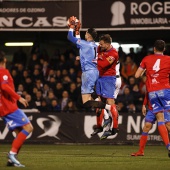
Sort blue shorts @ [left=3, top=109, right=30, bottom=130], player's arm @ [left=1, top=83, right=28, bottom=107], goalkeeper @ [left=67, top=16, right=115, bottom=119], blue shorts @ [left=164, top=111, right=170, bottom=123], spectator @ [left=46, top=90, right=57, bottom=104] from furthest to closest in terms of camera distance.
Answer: spectator @ [left=46, top=90, right=57, bottom=104], goalkeeper @ [left=67, top=16, right=115, bottom=119], blue shorts @ [left=164, top=111, right=170, bottom=123], blue shorts @ [left=3, top=109, right=30, bottom=130], player's arm @ [left=1, top=83, right=28, bottom=107]

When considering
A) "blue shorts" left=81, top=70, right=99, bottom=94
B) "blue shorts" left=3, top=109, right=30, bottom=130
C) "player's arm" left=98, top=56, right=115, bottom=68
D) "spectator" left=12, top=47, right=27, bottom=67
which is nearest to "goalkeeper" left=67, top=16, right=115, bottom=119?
"blue shorts" left=81, top=70, right=99, bottom=94

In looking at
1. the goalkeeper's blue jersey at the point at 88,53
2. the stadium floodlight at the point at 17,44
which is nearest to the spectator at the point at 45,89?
the stadium floodlight at the point at 17,44

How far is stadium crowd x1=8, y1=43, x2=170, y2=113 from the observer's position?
19.9 m

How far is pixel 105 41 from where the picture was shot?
13312 mm

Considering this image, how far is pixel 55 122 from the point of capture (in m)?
18.9

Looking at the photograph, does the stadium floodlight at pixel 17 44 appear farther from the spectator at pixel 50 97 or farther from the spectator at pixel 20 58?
the spectator at pixel 50 97

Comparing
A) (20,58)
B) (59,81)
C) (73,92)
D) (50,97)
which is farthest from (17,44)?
(50,97)

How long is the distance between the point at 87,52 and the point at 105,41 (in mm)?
563

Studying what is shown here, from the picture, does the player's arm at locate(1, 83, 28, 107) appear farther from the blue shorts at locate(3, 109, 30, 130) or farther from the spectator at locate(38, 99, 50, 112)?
the spectator at locate(38, 99, 50, 112)

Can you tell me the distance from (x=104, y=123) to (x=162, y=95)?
6.29 feet

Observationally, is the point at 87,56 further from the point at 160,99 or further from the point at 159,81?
the point at 160,99

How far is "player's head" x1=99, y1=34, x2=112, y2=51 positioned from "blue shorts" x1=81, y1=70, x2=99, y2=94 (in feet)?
2.12

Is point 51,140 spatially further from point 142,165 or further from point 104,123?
point 142,165

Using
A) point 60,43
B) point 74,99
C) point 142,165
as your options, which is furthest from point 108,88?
point 60,43
